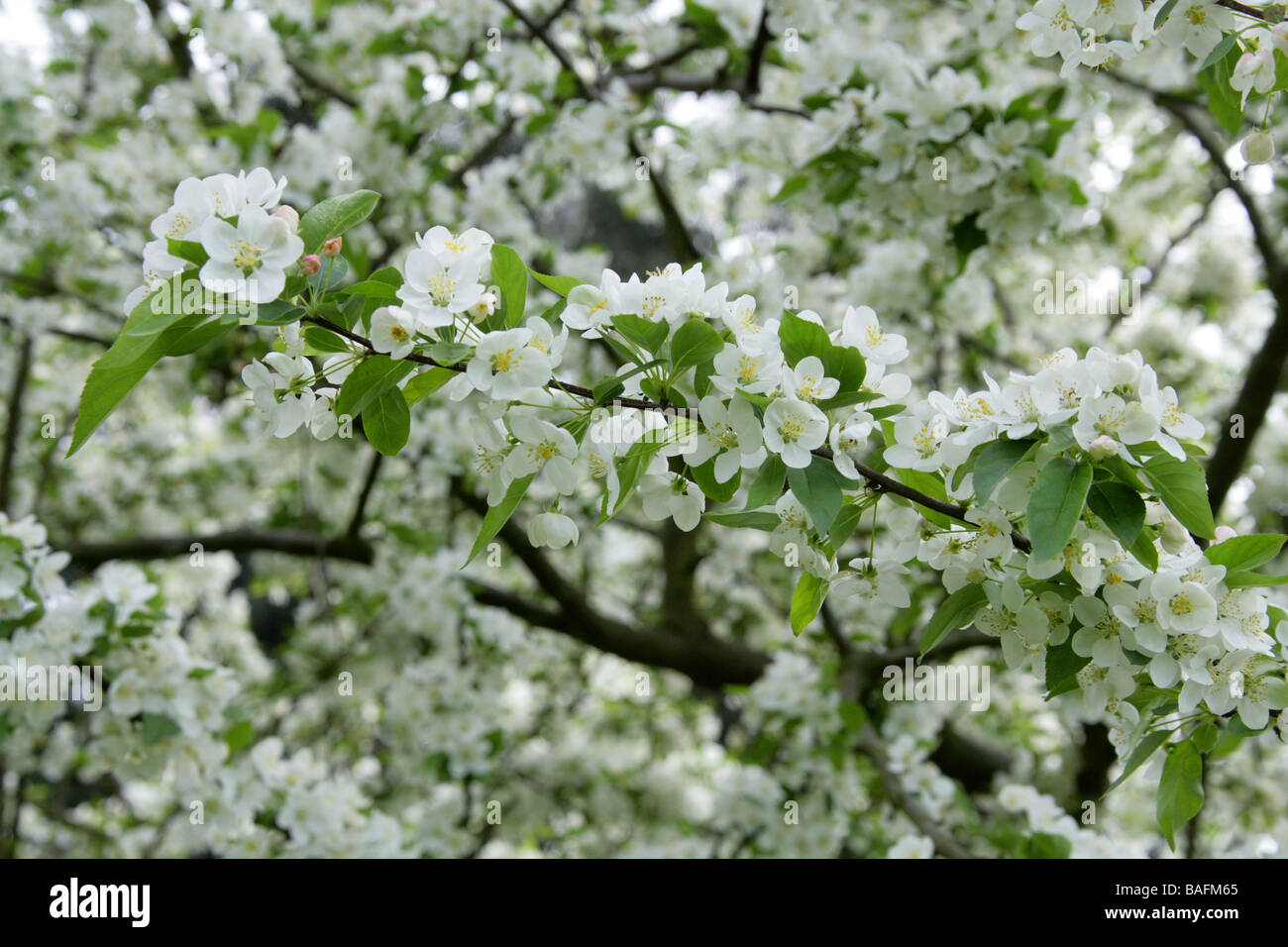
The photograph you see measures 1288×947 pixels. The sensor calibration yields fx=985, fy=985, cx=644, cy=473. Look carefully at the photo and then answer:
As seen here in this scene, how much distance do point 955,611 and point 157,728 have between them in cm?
169

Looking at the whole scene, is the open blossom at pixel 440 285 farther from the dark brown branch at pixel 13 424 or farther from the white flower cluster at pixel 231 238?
the dark brown branch at pixel 13 424

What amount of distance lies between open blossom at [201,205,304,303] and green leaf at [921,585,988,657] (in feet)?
2.66

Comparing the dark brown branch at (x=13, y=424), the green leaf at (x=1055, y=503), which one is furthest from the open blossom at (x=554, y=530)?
the dark brown branch at (x=13, y=424)

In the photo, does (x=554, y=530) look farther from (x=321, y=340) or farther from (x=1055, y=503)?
(x=1055, y=503)

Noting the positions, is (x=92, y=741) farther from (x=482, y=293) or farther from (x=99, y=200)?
(x=99, y=200)

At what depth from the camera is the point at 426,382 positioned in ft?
3.61

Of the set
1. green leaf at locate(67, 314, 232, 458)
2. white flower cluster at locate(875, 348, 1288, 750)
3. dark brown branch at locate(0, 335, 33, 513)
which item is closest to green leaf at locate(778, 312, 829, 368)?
white flower cluster at locate(875, 348, 1288, 750)

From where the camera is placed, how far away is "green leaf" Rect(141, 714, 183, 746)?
80.5 inches

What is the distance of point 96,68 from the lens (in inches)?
172

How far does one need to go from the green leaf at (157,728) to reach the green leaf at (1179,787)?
1842mm

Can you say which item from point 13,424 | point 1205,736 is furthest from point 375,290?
point 13,424

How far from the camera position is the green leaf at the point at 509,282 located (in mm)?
1082
